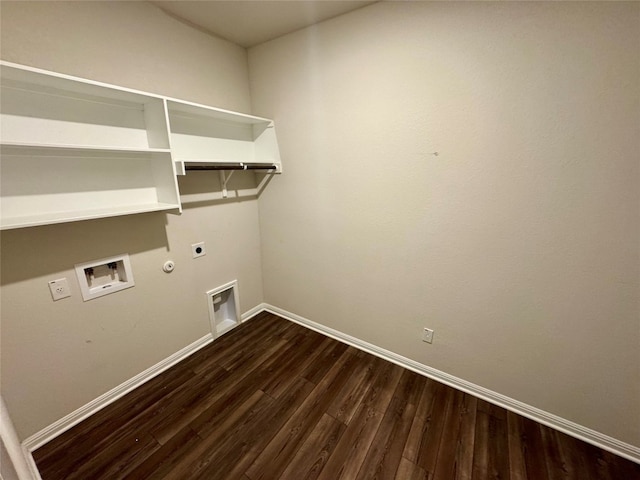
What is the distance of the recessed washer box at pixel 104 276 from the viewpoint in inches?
61.9

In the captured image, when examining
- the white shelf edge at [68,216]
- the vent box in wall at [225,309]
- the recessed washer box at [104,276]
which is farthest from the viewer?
the vent box in wall at [225,309]

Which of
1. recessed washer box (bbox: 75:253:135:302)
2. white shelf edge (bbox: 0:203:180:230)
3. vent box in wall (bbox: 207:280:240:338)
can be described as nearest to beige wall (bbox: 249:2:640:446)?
vent box in wall (bbox: 207:280:240:338)

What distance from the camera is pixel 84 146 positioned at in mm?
1301

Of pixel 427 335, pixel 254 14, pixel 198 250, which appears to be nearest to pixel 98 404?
pixel 198 250

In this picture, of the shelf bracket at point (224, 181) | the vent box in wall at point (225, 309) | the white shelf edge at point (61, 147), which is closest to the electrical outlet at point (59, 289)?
the white shelf edge at point (61, 147)

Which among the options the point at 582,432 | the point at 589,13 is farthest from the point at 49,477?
the point at 589,13

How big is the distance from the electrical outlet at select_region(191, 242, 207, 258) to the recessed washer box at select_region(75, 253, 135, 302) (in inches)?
17.9

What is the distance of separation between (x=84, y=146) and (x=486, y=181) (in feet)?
7.04

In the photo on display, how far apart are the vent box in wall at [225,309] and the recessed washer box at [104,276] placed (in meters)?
0.74

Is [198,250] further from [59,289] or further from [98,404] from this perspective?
[98,404]

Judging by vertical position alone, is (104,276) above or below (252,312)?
above

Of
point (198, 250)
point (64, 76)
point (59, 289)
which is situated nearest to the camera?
point (64, 76)

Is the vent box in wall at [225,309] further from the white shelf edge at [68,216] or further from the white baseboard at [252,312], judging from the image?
the white shelf edge at [68,216]

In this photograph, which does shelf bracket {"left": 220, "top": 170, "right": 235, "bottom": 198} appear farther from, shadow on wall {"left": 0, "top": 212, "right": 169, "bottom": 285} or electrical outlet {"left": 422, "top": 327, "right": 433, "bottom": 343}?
electrical outlet {"left": 422, "top": 327, "right": 433, "bottom": 343}
